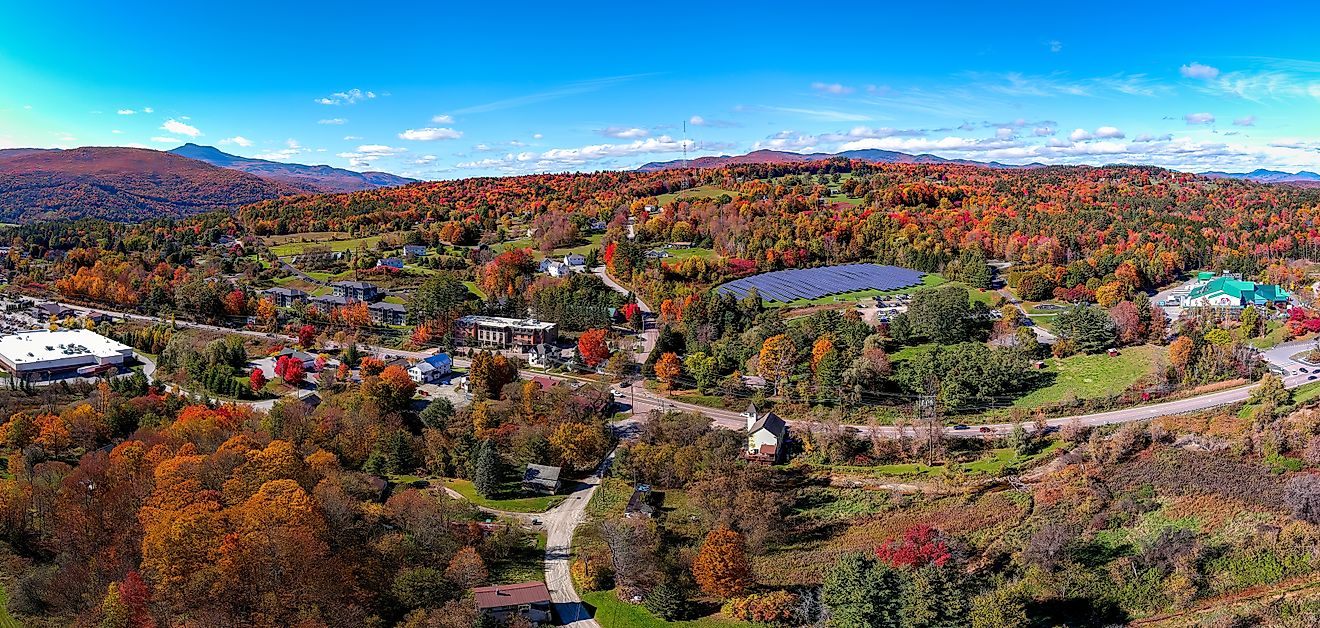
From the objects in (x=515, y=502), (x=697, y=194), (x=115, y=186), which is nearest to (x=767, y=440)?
(x=515, y=502)

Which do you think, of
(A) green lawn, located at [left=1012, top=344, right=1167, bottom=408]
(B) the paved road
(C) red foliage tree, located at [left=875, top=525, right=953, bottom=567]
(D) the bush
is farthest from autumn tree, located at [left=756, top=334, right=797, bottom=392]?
(D) the bush

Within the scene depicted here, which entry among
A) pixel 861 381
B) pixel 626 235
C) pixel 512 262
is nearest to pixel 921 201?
pixel 626 235

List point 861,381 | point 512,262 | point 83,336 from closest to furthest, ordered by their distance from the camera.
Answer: point 861,381 → point 83,336 → point 512,262

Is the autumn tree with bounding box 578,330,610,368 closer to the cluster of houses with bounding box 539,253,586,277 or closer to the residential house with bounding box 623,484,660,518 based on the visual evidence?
the residential house with bounding box 623,484,660,518

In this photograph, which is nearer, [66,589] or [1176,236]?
[66,589]

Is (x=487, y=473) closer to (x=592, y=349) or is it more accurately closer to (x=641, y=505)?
(x=641, y=505)

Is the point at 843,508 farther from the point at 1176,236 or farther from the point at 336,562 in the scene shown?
the point at 1176,236

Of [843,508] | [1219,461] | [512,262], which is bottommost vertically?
[843,508]
